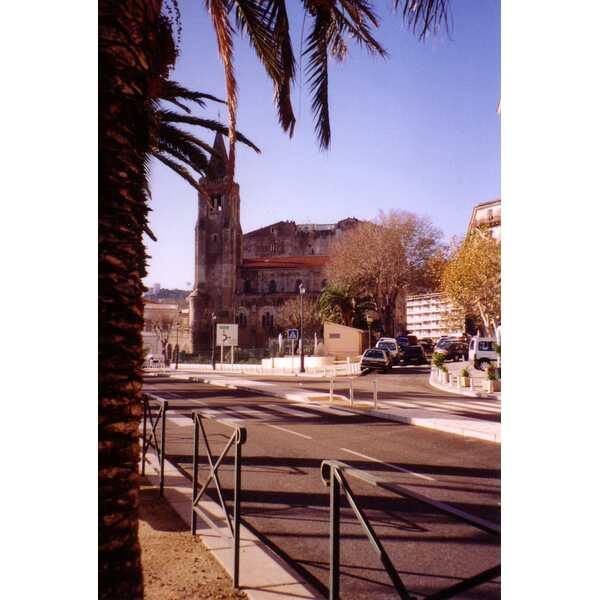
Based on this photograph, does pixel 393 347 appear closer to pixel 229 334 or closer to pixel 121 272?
pixel 229 334

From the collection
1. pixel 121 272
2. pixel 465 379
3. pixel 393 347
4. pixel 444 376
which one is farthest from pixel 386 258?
pixel 121 272

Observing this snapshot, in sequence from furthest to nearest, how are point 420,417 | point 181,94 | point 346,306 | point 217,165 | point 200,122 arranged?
point 346,306 → point 420,417 → point 217,165 → point 200,122 → point 181,94

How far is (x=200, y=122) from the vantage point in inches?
271

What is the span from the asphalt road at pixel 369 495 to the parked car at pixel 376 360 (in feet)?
55.1

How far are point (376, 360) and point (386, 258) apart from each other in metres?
10.6

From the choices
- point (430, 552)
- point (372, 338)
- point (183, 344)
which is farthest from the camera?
point (183, 344)

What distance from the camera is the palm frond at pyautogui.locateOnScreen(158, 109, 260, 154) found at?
614 centimetres

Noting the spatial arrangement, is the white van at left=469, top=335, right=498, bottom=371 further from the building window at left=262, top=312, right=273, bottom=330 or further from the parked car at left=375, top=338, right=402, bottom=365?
the building window at left=262, top=312, right=273, bottom=330

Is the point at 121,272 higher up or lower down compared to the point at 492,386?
higher up

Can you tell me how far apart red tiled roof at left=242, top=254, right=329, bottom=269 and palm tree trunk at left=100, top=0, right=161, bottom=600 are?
64441 millimetres

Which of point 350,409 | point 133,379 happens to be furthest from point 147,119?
point 350,409

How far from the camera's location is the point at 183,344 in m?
60.1
